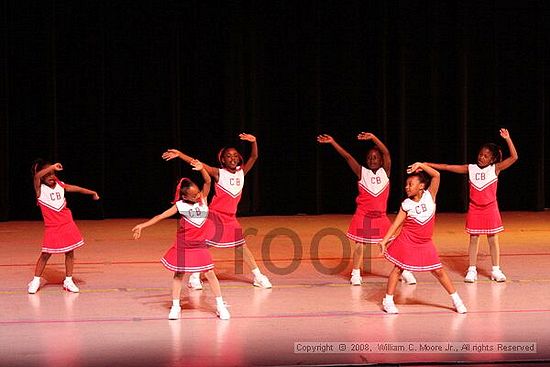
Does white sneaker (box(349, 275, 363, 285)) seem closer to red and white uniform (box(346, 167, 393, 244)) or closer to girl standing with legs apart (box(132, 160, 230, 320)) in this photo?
red and white uniform (box(346, 167, 393, 244))

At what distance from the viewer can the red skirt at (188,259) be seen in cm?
736

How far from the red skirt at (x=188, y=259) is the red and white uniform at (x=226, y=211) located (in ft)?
4.22

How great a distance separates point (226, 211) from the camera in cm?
884

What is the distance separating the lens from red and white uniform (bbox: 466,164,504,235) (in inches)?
354

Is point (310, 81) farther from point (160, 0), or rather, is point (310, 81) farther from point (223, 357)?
point (223, 357)

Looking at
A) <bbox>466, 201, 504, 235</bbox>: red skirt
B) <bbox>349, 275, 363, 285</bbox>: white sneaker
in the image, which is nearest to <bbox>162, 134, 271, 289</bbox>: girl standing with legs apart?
<bbox>349, 275, 363, 285</bbox>: white sneaker

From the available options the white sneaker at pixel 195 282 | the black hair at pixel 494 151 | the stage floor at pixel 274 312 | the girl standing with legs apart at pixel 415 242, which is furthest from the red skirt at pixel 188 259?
the black hair at pixel 494 151

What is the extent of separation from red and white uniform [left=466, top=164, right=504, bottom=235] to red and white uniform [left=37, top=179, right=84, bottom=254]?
3.72 meters

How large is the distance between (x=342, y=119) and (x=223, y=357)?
8761 mm

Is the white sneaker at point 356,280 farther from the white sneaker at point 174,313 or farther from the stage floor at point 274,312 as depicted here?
the white sneaker at point 174,313

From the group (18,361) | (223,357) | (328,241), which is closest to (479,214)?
(328,241)

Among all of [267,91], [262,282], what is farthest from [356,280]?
[267,91]

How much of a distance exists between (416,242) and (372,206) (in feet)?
5.05

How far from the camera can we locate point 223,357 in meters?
6.12
